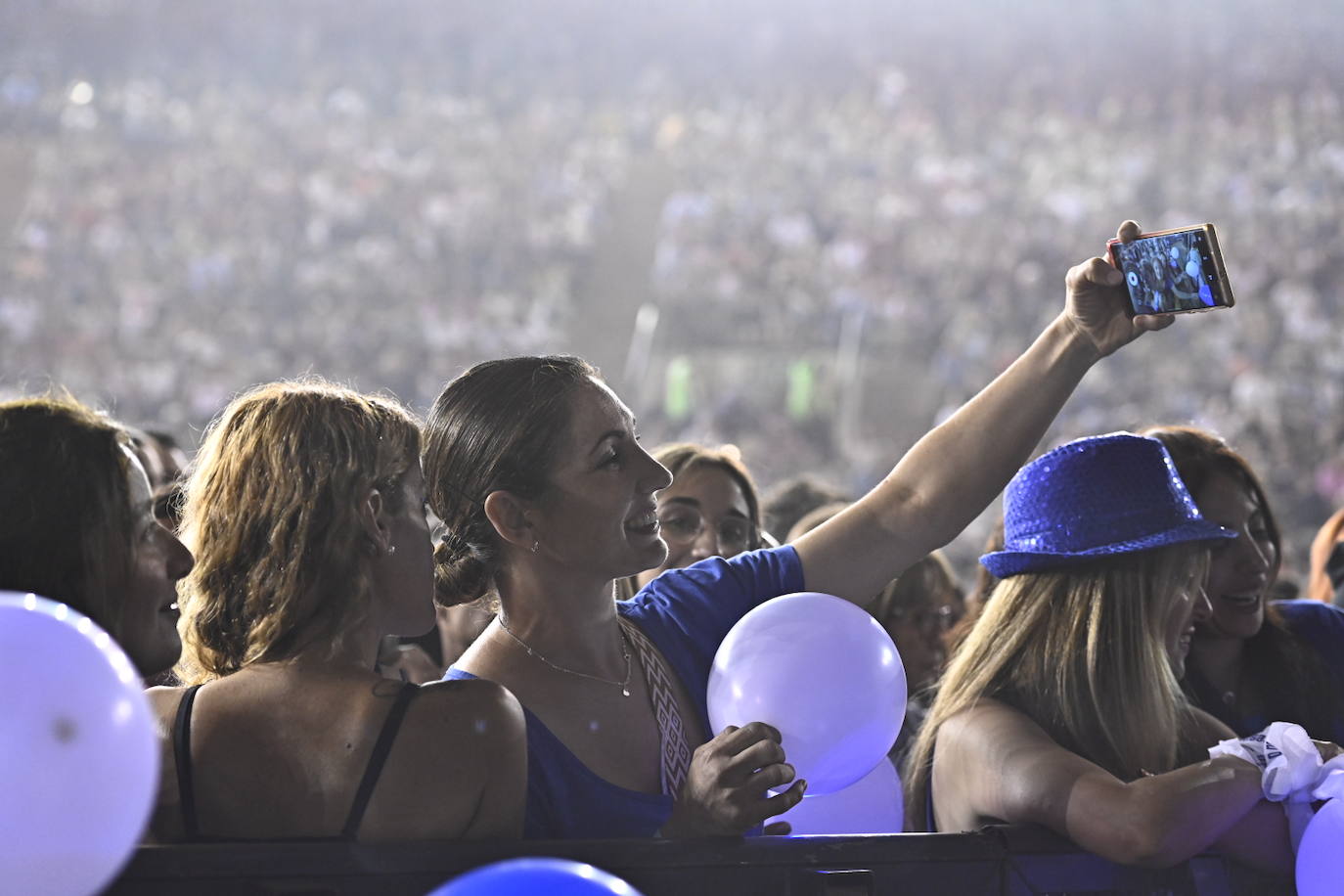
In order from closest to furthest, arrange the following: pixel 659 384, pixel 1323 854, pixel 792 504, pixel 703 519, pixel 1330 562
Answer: pixel 1323 854 → pixel 703 519 → pixel 1330 562 → pixel 792 504 → pixel 659 384

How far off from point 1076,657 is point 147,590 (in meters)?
0.94

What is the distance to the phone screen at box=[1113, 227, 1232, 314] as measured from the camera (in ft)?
4.44

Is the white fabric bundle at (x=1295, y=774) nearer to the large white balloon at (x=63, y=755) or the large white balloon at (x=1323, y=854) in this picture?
the large white balloon at (x=1323, y=854)

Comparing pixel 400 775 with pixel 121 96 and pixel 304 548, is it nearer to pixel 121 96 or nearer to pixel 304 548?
pixel 304 548

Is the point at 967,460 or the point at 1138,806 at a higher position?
the point at 967,460

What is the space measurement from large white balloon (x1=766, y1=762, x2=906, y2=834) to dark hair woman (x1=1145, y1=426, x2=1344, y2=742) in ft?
1.71

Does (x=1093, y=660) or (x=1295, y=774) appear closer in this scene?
(x=1295, y=774)

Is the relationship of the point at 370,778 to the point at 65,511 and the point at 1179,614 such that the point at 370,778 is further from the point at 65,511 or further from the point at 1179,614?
the point at 1179,614

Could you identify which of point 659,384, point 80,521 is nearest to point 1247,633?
point 80,521

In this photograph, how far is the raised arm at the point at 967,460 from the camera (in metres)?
1.51

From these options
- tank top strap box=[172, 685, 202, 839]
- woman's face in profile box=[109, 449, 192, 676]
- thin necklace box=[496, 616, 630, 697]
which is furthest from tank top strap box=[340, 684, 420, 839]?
thin necklace box=[496, 616, 630, 697]

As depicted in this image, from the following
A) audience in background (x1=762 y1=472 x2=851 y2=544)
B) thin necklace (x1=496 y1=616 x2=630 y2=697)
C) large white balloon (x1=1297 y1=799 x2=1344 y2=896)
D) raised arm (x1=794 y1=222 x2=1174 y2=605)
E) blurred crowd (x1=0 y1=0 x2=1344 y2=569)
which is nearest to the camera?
large white balloon (x1=1297 y1=799 x2=1344 y2=896)

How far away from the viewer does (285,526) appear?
118 cm

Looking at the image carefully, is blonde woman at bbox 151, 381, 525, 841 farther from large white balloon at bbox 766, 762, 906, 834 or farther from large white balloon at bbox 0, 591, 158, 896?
large white balloon at bbox 766, 762, 906, 834
